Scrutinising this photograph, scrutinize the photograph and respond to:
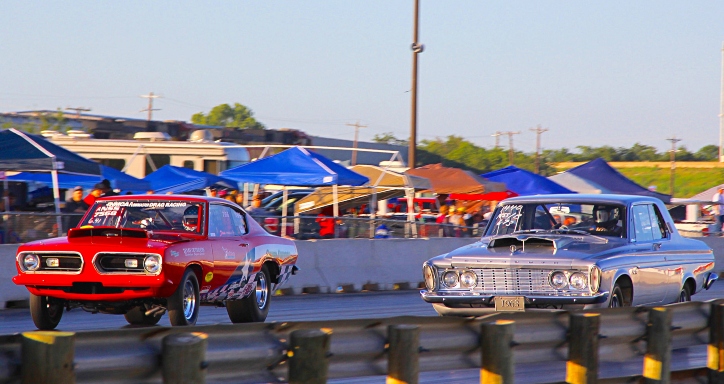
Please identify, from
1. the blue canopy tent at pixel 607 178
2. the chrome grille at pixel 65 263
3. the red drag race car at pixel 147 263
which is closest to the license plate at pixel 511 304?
the red drag race car at pixel 147 263

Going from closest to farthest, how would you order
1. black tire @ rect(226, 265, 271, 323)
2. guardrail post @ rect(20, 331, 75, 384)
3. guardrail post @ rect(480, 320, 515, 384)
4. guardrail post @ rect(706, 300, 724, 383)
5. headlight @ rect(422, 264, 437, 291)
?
guardrail post @ rect(20, 331, 75, 384)
guardrail post @ rect(480, 320, 515, 384)
guardrail post @ rect(706, 300, 724, 383)
headlight @ rect(422, 264, 437, 291)
black tire @ rect(226, 265, 271, 323)

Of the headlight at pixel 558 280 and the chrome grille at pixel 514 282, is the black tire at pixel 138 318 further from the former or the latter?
the headlight at pixel 558 280

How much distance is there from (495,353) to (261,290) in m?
6.79

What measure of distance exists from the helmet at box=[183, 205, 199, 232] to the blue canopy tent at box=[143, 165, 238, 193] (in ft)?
44.6

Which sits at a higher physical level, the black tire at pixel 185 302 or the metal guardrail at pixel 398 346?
the metal guardrail at pixel 398 346

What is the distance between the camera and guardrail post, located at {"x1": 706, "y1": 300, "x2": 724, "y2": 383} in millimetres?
7832

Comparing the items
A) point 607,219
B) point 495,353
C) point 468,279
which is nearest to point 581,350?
point 495,353

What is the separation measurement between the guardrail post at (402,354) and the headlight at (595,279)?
4.61 m

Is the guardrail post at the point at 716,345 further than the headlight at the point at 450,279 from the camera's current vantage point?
No

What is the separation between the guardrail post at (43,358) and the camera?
176 inches

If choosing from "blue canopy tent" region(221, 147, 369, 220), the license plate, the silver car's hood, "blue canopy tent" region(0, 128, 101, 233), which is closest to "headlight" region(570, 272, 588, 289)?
the silver car's hood

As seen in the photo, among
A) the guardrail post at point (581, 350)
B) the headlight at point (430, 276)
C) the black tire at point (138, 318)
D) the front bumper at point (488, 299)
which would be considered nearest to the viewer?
the guardrail post at point (581, 350)

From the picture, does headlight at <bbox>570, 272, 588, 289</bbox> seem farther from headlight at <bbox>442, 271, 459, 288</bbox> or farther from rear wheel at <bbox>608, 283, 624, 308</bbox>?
headlight at <bbox>442, 271, 459, 288</bbox>

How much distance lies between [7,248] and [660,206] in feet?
29.0
